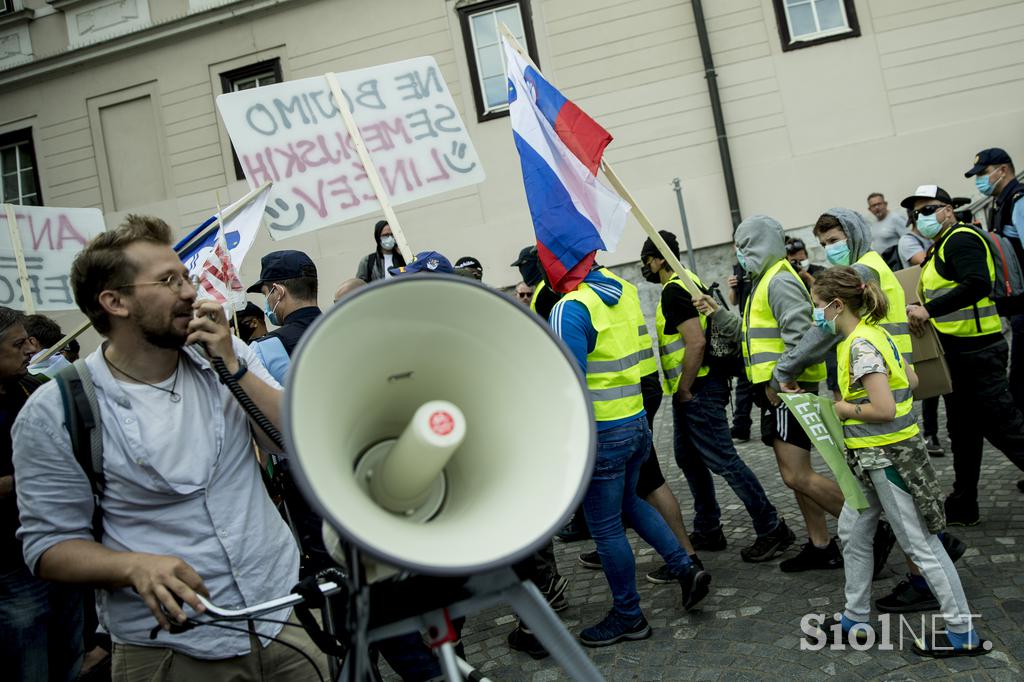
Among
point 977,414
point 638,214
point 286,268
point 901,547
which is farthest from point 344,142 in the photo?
point 977,414

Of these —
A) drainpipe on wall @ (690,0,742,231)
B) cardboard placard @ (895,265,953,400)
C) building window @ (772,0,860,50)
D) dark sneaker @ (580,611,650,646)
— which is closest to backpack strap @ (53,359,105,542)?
dark sneaker @ (580,611,650,646)

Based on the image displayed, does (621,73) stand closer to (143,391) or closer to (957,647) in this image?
(957,647)

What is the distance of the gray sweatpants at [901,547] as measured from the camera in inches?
121

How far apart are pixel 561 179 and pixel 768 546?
7.45 ft

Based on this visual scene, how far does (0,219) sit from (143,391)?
4117mm

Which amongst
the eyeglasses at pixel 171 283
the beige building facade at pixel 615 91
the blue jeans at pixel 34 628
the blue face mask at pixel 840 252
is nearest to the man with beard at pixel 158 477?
the eyeglasses at pixel 171 283

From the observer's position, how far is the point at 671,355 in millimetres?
4797

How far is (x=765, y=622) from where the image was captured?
370 centimetres

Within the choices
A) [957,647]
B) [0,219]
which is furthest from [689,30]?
[957,647]

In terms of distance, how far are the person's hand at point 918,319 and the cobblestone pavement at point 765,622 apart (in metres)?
1.07

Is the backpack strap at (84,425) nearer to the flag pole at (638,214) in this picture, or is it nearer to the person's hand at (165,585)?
the person's hand at (165,585)

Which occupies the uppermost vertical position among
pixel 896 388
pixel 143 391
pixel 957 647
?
pixel 143 391

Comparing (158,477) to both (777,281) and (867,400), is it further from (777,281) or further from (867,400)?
(777,281)

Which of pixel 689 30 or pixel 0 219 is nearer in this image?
pixel 0 219
